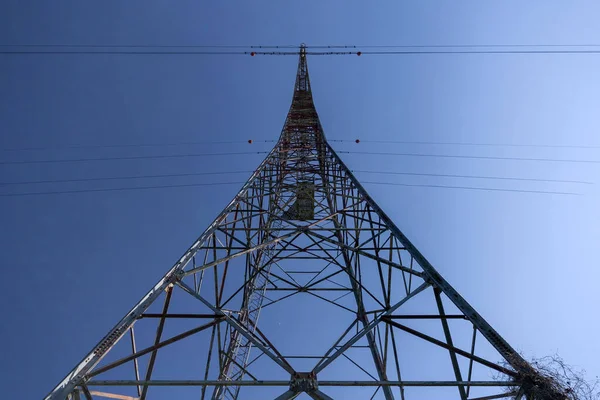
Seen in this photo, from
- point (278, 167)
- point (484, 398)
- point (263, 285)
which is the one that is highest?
point (278, 167)

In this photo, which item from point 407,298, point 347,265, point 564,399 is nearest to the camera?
point 564,399

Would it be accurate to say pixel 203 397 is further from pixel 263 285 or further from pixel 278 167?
pixel 278 167

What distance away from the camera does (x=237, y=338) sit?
917cm

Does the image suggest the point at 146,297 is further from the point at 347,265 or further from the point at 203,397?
the point at 347,265

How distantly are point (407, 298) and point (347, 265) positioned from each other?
11.7 feet

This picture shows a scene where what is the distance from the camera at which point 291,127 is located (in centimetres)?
1778

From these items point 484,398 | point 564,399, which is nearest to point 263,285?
point 484,398

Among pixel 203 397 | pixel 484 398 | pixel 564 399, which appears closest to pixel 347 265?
Answer: pixel 203 397

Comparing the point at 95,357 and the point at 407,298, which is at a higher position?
the point at 407,298

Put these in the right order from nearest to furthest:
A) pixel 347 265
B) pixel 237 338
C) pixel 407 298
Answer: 1. pixel 407 298
2. pixel 237 338
3. pixel 347 265

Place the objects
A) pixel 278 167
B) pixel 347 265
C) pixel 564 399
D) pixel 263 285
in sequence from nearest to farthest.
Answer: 1. pixel 564 399
2. pixel 347 265
3. pixel 263 285
4. pixel 278 167

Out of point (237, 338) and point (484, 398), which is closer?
point (484, 398)

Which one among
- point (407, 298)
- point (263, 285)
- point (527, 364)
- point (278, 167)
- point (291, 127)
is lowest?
point (527, 364)

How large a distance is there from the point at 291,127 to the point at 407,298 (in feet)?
41.7
